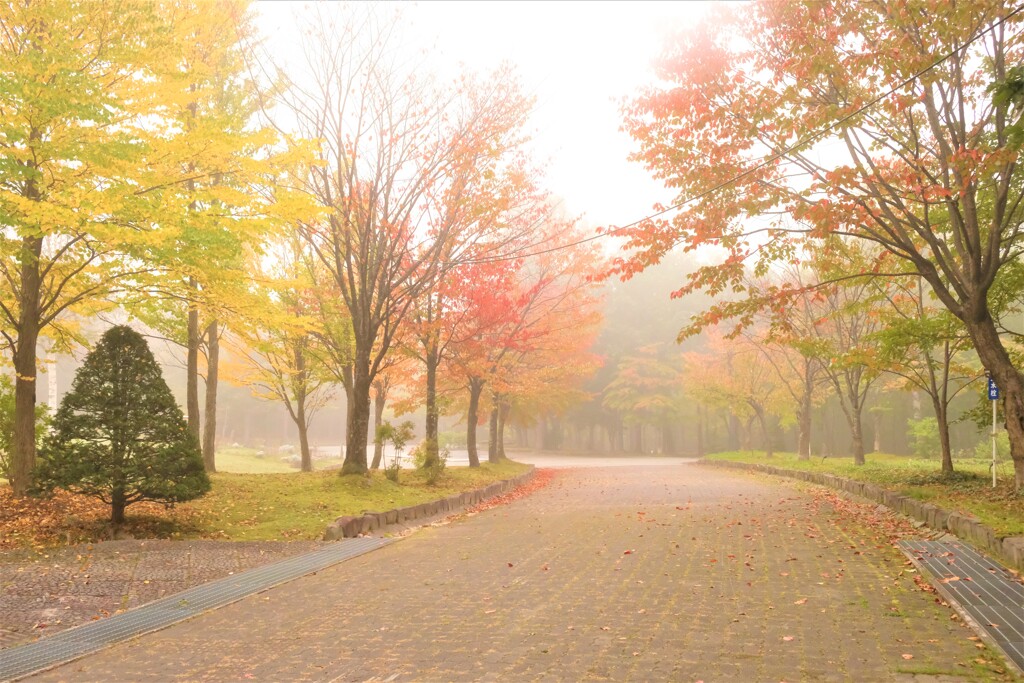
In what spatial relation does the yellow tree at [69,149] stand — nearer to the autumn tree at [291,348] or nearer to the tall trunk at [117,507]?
the tall trunk at [117,507]

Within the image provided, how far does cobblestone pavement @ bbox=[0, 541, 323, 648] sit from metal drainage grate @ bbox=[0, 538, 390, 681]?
0.22 meters

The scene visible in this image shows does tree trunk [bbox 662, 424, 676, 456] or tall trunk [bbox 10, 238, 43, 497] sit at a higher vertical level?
tall trunk [bbox 10, 238, 43, 497]

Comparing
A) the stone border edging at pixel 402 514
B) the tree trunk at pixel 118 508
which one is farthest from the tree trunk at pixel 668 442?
the tree trunk at pixel 118 508

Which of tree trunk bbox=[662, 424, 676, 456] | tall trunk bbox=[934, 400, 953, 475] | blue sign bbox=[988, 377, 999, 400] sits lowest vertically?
tree trunk bbox=[662, 424, 676, 456]

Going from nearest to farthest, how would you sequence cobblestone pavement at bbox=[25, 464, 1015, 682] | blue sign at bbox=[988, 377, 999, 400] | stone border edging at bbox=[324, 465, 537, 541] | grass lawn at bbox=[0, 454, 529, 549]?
cobblestone pavement at bbox=[25, 464, 1015, 682] < grass lawn at bbox=[0, 454, 529, 549] < stone border edging at bbox=[324, 465, 537, 541] < blue sign at bbox=[988, 377, 999, 400]

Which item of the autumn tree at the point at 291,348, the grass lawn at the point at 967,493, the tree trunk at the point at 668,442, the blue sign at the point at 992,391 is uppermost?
the autumn tree at the point at 291,348

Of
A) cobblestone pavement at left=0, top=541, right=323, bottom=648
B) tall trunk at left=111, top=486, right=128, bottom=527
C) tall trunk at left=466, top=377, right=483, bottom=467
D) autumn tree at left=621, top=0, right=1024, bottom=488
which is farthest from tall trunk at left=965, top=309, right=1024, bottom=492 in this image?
tall trunk at left=466, top=377, right=483, bottom=467

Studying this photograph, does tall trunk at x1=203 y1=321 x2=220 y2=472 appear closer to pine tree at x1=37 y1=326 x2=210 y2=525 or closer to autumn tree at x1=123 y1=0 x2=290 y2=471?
autumn tree at x1=123 y1=0 x2=290 y2=471

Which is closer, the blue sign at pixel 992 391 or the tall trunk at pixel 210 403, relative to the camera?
the blue sign at pixel 992 391

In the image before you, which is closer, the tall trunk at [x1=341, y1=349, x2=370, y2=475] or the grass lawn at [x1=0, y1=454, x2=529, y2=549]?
the grass lawn at [x1=0, y1=454, x2=529, y2=549]

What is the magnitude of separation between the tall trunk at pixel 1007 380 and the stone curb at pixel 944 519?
4.62ft

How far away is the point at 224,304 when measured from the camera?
11789 mm

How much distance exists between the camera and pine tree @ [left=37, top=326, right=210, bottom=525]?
29.8 ft

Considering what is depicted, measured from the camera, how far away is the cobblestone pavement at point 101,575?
6.26 m
